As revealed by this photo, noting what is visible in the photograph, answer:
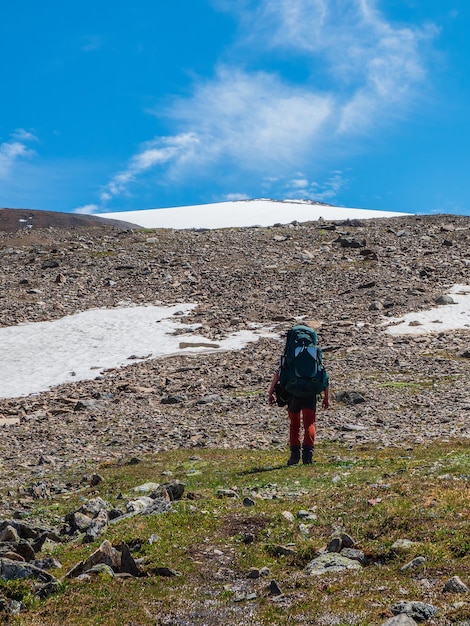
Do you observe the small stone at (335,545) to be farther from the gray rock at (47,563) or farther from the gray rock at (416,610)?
the gray rock at (47,563)

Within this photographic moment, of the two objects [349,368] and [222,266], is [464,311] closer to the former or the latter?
[349,368]

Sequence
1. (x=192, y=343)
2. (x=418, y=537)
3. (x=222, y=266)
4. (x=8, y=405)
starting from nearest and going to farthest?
(x=418, y=537) < (x=8, y=405) < (x=192, y=343) < (x=222, y=266)

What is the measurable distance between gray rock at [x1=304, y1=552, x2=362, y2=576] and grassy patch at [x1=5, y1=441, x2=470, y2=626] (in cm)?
17

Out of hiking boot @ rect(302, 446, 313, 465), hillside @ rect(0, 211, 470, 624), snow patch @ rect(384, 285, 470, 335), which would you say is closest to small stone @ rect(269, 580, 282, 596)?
hillside @ rect(0, 211, 470, 624)

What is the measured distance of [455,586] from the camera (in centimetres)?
750

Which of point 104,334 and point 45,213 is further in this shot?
point 45,213

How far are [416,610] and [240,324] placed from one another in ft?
Result: 113

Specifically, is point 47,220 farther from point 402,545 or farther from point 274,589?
point 274,589

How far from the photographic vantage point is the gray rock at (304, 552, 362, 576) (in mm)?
8789

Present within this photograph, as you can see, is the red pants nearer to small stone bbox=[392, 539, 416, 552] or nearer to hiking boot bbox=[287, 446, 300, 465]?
hiking boot bbox=[287, 446, 300, 465]

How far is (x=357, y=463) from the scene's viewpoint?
1650cm

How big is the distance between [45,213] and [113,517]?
158592 mm

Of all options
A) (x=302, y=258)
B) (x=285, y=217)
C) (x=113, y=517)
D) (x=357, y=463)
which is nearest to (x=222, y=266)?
(x=302, y=258)

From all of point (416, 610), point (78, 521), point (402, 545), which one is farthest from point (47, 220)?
point (416, 610)
